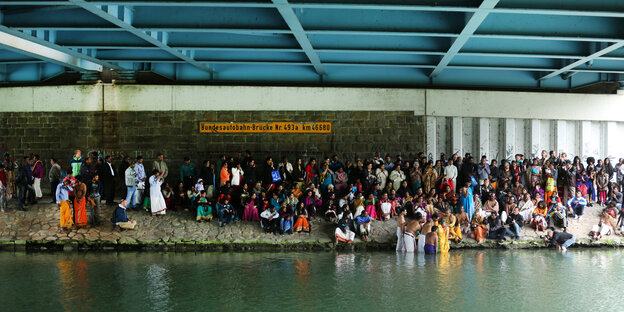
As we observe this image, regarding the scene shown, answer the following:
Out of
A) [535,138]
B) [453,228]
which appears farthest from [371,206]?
[535,138]

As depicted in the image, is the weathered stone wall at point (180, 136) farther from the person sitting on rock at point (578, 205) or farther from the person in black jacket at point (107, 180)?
the person sitting on rock at point (578, 205)

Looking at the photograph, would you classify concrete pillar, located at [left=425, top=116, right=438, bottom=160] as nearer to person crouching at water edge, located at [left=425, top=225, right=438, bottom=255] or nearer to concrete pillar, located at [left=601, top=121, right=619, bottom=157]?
person crouching at water edge, located at [left=425, top=225, right=438, bottom=255]

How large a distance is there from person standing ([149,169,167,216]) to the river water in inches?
96.6

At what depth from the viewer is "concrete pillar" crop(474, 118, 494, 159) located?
19.4 m

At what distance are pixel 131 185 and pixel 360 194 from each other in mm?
7154

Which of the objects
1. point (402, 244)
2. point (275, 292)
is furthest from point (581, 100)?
point (275, 292)

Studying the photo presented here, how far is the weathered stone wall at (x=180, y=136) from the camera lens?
1889 cm

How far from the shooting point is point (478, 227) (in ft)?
50.6

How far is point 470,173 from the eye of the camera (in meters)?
17.2

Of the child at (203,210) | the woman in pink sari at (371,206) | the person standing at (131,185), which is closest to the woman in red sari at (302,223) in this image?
the woman in pink sari at (371,206)

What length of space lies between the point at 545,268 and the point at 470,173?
555cm

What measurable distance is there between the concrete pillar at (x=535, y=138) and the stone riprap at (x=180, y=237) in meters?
4.35

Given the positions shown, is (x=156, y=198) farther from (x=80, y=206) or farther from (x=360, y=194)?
(x=360, y=194)

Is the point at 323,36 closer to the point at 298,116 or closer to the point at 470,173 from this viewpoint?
the point at 298,116
